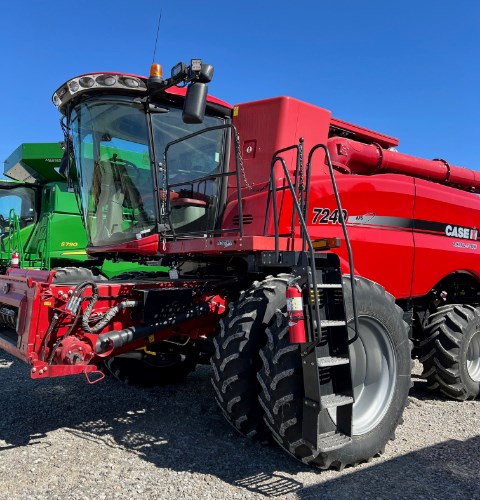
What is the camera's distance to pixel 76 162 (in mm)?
5012

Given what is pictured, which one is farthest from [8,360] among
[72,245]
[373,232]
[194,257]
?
[373,232]

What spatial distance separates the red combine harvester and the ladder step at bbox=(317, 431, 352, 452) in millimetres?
11

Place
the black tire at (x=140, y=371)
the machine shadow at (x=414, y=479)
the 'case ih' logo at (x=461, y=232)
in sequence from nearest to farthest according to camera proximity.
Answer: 1. the machine shadow at (x=414, y=479)
2. the black tire at (x=140, y=371)
3. the 'case ih' logo at (x=461, y=232)

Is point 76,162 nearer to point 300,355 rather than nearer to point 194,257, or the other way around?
point 194,257

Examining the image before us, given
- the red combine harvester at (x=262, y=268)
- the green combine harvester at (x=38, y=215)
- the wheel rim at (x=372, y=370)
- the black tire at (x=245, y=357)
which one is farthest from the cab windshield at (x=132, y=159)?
the green combine harvester at (x=38, y=215)

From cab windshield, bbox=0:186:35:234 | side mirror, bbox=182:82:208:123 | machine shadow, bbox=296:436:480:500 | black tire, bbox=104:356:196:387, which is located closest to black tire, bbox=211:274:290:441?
machine shadow, bbox=296:436:480:500

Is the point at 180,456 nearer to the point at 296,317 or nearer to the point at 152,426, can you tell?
A: the point at 152,426

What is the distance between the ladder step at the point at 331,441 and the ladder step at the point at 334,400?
0.21 meters

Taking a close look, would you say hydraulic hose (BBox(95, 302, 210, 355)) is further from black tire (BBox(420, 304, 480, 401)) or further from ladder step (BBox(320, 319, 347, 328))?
black tire (BBox(420, 304, 480, 401))

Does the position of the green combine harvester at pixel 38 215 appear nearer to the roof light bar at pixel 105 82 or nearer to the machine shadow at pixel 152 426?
the machine shadow at pixel 152 426

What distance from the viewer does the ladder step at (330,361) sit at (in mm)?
3047

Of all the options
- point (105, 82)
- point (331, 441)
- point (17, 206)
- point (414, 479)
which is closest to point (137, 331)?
point (331, 441)

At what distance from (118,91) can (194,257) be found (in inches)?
63.8

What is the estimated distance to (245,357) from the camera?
3.32m
